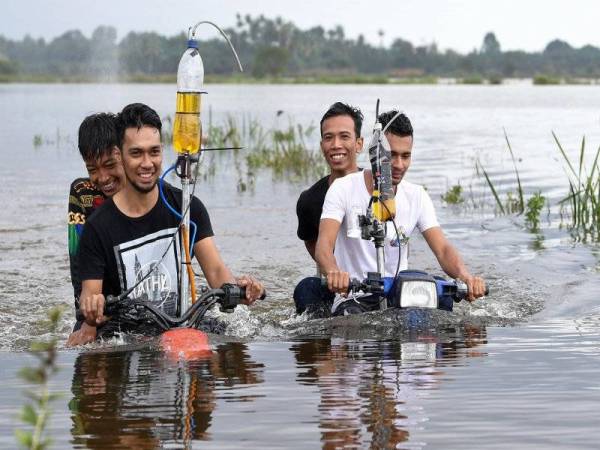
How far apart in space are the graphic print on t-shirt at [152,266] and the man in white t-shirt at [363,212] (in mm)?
1144

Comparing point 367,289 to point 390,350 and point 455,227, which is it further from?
point 455,227

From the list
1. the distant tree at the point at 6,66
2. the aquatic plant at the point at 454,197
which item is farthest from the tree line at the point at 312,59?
the aquatic plant at the point at 454,197

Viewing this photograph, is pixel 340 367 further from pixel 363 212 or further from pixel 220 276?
pixel 363 212

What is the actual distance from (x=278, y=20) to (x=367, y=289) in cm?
15934

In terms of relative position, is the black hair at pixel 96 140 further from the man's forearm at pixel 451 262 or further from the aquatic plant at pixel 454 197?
the aquatic plant at pixel 454 197

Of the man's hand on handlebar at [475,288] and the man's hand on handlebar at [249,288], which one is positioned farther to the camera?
the man's hand on handlebar at [475,288]

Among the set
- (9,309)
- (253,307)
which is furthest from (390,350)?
(9,309)

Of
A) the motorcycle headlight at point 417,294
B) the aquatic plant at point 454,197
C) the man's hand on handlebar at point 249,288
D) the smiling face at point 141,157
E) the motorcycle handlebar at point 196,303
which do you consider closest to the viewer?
the motorcycle handlebar at point 196,303

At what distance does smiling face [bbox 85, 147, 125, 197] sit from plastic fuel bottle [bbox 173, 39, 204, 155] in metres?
1.25

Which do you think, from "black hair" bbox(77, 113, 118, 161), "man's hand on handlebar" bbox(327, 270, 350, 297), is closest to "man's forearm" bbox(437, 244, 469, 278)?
"man's hand on handlebar" bbox(327, 270, 350, 297)

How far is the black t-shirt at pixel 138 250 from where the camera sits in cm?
761

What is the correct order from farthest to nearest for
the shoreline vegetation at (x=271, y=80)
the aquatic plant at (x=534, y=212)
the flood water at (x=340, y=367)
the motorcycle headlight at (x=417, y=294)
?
1. the shoreline vegetation at (x=271, y=80)
2. the aquatic plant at (x=534, y=212)
3. the motorcycle headlight at (x=417, y=294)
4. the flood water at (x=340, y=367)

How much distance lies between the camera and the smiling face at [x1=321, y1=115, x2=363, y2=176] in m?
9.41

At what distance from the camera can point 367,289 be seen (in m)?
7.91
